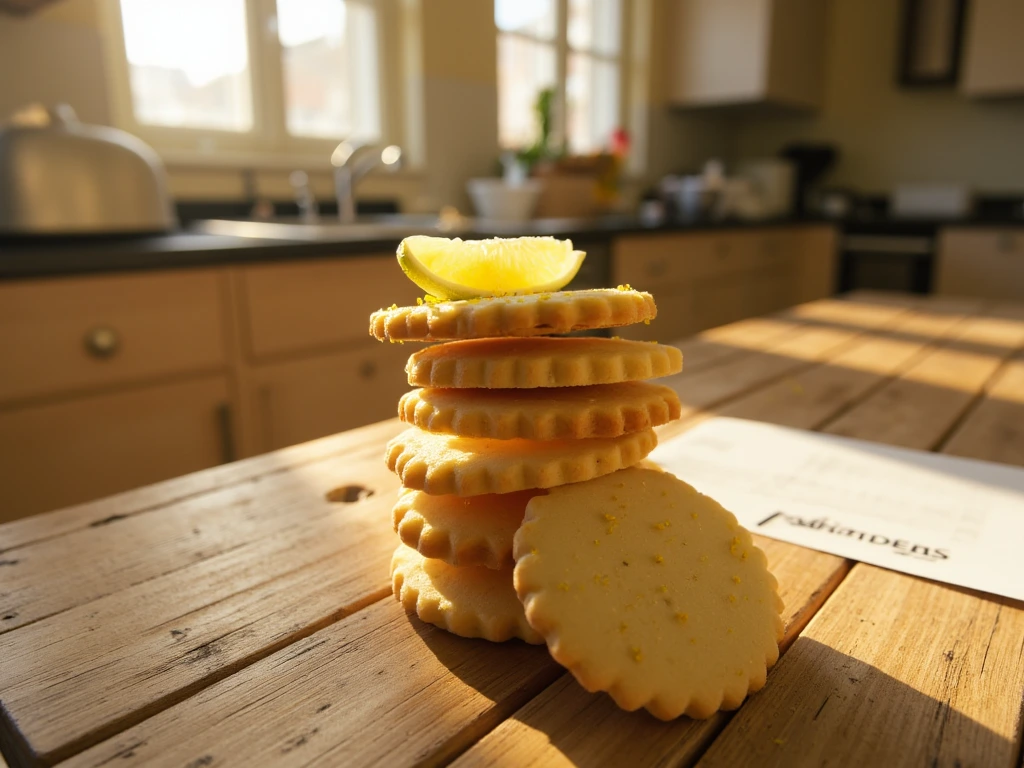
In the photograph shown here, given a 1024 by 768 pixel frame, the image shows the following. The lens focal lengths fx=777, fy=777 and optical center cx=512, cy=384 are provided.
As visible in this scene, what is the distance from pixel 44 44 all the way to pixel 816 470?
2.31m

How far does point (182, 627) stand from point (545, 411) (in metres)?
0.30

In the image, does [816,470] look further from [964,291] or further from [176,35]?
[964,291]

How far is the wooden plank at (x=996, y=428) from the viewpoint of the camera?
0.94m

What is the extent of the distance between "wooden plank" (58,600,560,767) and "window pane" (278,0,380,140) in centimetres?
286

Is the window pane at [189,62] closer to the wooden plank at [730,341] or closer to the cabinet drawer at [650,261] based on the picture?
the cabinet drawer at [650,261]

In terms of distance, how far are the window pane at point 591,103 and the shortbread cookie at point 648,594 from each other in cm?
415

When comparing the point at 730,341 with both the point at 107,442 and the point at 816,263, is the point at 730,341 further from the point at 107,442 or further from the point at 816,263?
the point at 816,263

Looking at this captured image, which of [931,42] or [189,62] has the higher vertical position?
[931,42]

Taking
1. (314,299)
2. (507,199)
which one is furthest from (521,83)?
(314,299)

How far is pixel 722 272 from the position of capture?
12.6 feet

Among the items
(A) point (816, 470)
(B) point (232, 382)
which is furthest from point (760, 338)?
(B) point (232, 382)

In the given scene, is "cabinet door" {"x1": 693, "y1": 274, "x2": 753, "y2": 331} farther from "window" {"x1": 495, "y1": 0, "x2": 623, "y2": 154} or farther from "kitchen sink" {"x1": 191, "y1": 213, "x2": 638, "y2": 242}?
"window" {"x1": 495, "y1": 0, "x2": 623, "y2": 154}

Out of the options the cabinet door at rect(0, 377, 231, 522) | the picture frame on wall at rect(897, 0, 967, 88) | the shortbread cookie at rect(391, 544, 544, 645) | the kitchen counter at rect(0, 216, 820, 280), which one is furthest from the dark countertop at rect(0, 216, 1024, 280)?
the picture frame on wall at rect(897, 0, 967, 88)

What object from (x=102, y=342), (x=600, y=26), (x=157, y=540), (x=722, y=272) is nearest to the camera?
(x=157, y=540)
